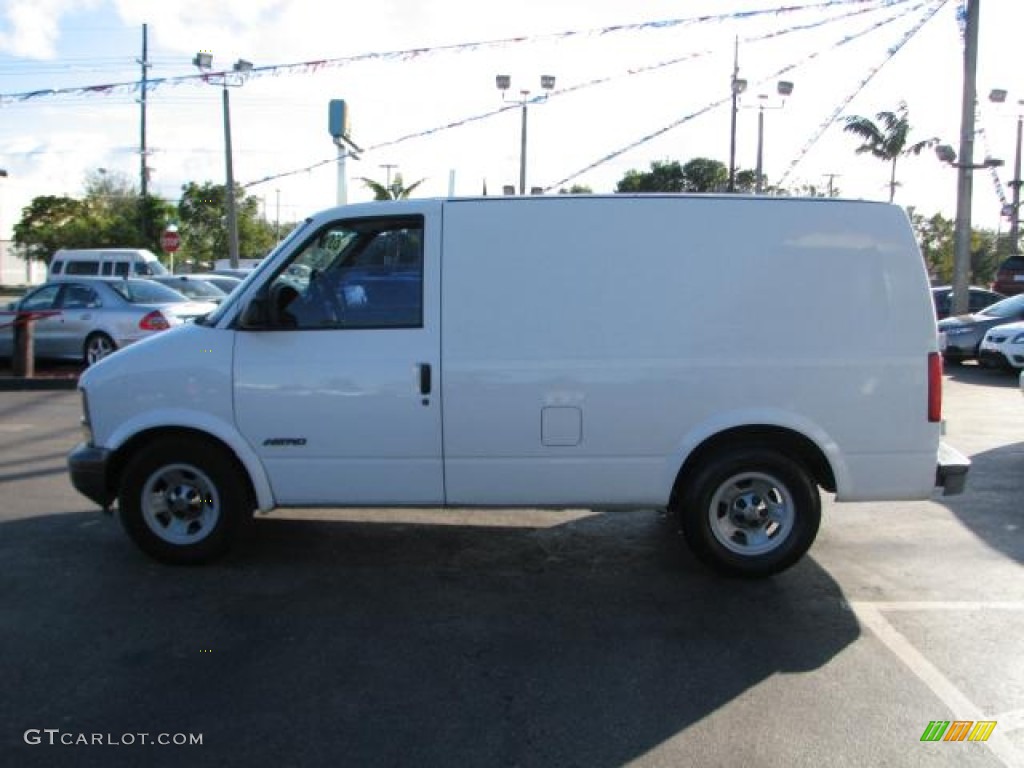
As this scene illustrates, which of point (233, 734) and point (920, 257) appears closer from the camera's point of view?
point (233, 734)

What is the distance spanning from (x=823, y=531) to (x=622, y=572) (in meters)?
1.76

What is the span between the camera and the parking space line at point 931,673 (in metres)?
3.34

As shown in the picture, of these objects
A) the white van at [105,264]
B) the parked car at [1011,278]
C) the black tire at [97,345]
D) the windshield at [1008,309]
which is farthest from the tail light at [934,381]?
the parked car at [1011,278]

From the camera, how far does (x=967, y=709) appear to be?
11.9 ft

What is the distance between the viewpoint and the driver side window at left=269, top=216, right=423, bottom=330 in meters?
5.00

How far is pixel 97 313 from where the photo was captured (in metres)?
13.5

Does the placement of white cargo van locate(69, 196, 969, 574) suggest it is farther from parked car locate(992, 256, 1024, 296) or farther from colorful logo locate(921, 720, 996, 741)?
parked car locate(992, 256, 1024, 296)

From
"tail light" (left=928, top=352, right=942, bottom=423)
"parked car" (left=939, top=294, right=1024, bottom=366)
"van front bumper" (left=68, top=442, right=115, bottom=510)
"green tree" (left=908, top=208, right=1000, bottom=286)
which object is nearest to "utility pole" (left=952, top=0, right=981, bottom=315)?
"parked car" (left=939, top=294, right=1024, bottom=366)

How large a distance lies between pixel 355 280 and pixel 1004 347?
1310 centimetres

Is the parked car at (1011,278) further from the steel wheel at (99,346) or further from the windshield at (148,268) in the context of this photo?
the windshield at (148,268)

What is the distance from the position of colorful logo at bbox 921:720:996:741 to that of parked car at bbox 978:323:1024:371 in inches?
497

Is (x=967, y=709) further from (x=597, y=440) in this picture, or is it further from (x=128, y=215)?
(x=128, y=215)

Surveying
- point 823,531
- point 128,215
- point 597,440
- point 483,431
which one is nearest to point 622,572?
point 597,440

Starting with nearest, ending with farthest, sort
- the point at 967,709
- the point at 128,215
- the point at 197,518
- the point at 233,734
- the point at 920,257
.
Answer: the point at 233,734 → the point at 967,709 → the point at 920,257 → the point at 197,518 → the point at 128,215
